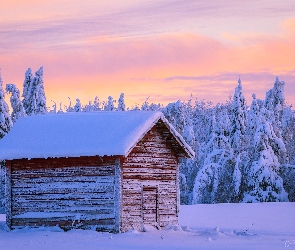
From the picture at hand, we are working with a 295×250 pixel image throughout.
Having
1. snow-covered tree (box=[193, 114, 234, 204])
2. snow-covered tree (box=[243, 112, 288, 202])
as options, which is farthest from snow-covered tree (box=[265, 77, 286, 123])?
snow-covered tree (box=[243, 112, 288, 202])

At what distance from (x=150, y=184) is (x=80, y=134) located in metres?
3.89

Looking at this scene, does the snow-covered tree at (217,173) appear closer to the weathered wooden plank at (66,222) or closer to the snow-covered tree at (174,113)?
the snow-covered tree at (174,113)

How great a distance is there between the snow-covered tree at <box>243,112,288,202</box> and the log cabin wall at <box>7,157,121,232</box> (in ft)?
86.2

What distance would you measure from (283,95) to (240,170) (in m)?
18.1

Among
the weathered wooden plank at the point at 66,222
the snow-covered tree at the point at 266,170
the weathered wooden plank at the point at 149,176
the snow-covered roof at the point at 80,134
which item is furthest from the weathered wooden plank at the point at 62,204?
the snow-covered tree at the point at 266,170

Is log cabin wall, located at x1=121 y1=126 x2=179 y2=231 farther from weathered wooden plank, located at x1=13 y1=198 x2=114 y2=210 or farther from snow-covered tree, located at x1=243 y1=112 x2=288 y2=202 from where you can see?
snow-covered tree, located at x1=243 y1=112 x2=288 y2=202

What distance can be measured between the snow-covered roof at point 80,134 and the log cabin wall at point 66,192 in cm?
71

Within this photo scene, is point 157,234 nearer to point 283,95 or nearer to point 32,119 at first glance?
point 32,119

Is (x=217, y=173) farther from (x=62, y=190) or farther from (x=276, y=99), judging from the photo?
(x=62, y=190)

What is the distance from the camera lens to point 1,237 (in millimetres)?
25781

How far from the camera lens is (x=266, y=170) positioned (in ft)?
165

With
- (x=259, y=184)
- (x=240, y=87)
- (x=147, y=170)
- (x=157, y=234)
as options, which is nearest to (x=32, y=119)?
(x=147, y=170)

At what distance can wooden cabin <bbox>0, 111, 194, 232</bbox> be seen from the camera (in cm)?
2655

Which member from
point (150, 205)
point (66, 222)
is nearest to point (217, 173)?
point (150, 205)
